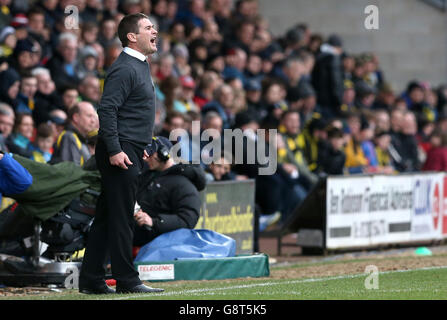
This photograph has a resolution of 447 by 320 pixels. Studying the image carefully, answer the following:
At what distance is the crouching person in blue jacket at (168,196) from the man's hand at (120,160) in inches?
106

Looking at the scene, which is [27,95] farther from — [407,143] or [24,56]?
[407,143]

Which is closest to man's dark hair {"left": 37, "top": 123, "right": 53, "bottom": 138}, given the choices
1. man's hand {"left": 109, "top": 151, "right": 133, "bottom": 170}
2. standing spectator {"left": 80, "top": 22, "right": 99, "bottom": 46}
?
standing spectator {"left": 80, "top": 22, "right": 99, "bottom": 46}

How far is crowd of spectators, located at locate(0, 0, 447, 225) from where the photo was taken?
14.5 m

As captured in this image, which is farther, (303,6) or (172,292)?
(303,6)

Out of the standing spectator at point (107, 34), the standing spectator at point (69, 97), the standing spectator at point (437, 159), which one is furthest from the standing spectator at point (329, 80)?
the standing spectator at point (69, 97)

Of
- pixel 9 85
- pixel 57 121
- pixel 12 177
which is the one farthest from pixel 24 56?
pixel 12 177

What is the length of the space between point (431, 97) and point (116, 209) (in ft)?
56.9

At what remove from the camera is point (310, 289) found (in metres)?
9.85

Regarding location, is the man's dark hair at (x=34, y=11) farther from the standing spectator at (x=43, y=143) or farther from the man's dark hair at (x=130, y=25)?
the man's dark hair at (x=130, y=25)

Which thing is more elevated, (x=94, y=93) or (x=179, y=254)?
(x=94, y=93)
